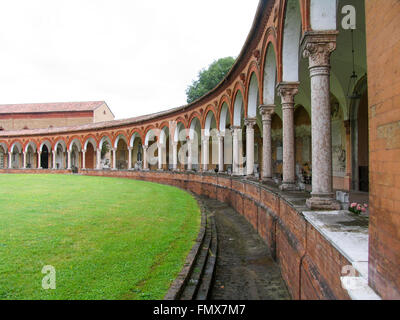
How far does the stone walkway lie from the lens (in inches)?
202

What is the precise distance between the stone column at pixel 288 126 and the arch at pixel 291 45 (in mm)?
249

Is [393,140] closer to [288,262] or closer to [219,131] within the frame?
[288,262]

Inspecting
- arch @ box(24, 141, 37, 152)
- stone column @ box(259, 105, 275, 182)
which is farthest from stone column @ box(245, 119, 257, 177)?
arch @ box(24, 141, 37, 152)

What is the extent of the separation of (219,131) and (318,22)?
42.8 feet

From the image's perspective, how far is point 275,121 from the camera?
20.7 metres

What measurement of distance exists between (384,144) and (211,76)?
35.5 m

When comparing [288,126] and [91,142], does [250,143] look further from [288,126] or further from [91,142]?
[91,142]

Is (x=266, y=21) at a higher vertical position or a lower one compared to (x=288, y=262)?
higher

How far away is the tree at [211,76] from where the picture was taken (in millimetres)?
36219

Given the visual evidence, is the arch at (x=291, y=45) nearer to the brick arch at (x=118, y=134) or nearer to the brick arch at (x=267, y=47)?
the brick arch at (x=267, y=47)

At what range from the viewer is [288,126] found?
24.1 feet

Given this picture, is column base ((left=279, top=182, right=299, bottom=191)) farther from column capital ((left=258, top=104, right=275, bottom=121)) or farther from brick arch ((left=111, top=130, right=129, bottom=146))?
brick arch ((left=111, top=130, right=129, bottom=146))
